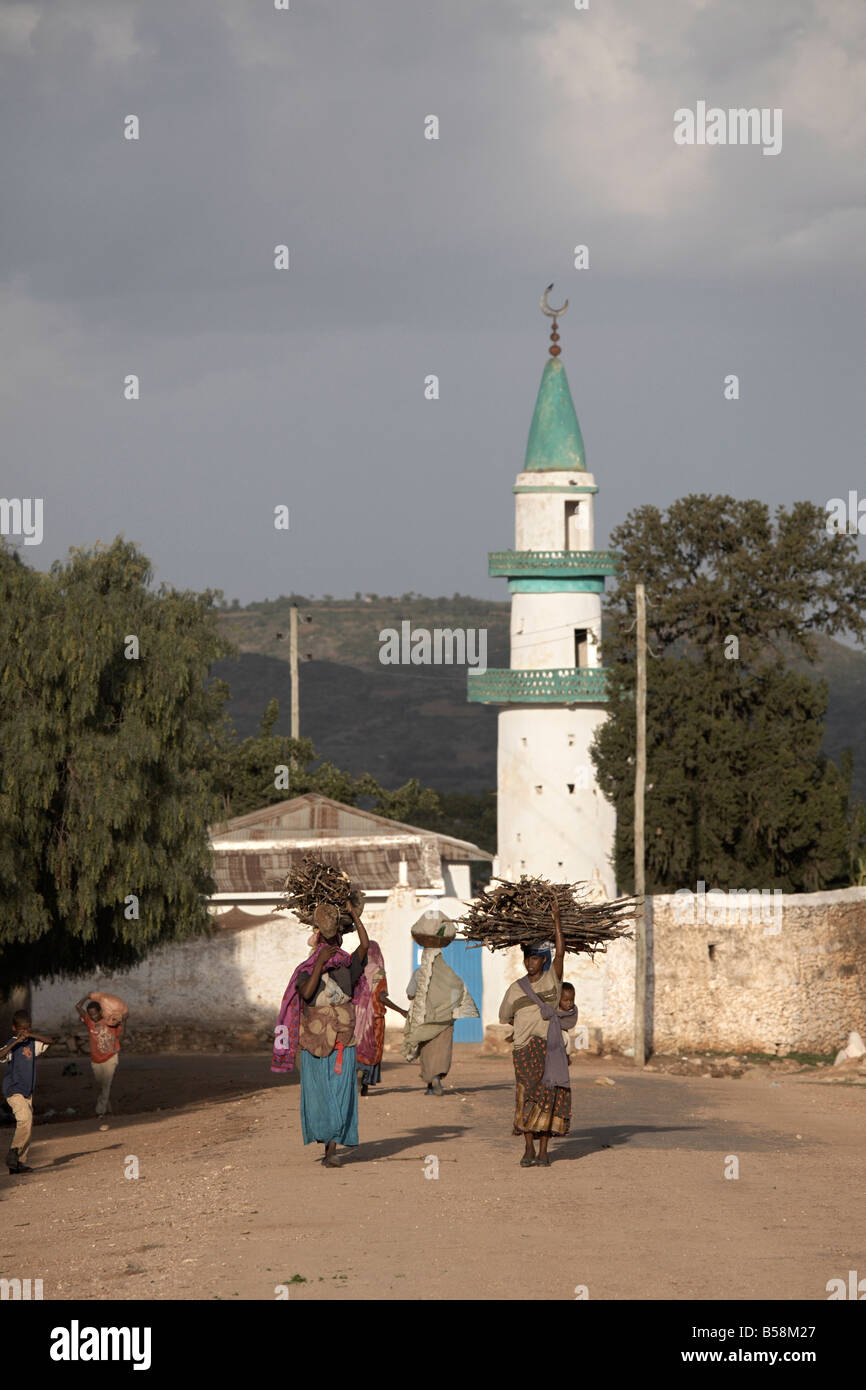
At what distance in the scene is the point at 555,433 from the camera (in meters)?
38.2

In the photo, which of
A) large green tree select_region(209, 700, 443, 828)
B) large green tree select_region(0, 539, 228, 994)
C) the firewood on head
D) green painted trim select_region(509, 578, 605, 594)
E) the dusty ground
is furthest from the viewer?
large green tree select_region(209, 700, 443, 828)

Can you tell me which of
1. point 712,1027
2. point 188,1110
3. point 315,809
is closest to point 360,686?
point 315,809

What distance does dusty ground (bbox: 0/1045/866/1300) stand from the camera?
9.30 m

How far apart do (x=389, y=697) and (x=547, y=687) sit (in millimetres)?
96692

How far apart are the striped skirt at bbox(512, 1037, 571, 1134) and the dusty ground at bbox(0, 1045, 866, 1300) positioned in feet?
1.10

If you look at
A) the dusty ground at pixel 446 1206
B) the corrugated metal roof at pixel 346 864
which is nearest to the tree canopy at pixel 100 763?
the dusty ground at pixel 446 1206

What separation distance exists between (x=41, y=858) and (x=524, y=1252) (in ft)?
34.8

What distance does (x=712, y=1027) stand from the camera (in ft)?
99.8

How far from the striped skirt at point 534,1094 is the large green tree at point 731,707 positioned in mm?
23005

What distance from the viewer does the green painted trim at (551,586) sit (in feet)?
124

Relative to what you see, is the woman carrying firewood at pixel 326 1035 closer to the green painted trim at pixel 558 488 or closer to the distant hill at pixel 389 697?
the green painted trim at pixel 558 488

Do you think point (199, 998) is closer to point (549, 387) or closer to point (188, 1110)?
point (188, 1110)

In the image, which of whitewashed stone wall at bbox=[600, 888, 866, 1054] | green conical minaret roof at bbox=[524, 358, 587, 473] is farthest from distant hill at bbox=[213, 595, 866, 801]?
whitewashed stone wall at bbox=[600, 888, 866, 1054]

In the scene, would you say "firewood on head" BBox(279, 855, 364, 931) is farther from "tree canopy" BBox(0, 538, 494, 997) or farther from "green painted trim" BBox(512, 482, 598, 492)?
"green painted trim" BBox(512, 482, 598, 492)
